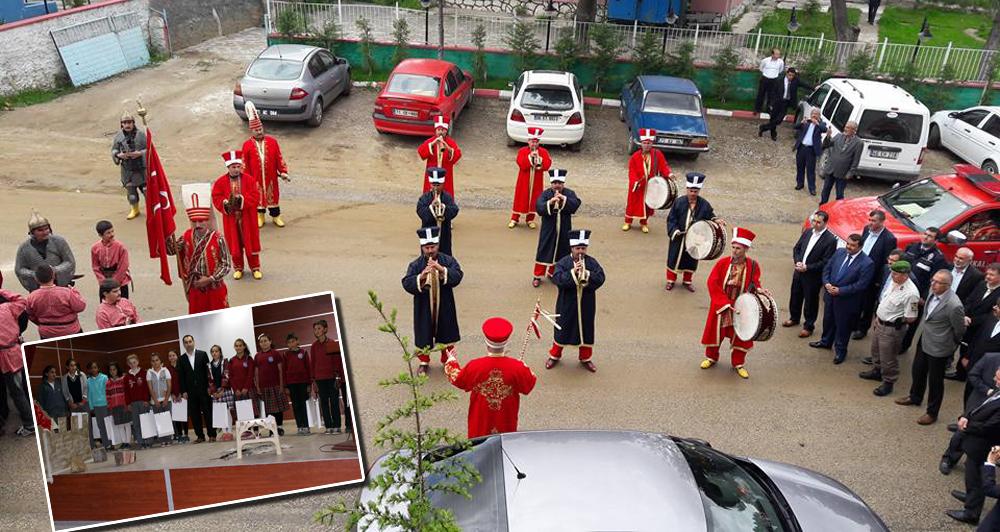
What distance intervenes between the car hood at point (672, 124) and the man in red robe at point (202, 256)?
9.47 m

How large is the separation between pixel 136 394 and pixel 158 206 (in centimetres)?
569

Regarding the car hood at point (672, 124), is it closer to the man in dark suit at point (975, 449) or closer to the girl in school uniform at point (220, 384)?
the man in dark suit at point (975, 449)

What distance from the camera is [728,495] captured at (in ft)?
17.0

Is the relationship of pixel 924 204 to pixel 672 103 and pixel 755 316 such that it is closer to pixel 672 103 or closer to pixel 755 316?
pixel 755 316

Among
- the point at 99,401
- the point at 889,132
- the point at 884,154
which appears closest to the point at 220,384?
the point at 99,401

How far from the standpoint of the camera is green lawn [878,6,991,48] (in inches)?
1059

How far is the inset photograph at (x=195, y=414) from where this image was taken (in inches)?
177

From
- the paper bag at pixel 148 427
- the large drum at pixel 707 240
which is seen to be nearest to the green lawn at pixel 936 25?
the large drum at pixel 707 240

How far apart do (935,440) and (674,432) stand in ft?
8.78

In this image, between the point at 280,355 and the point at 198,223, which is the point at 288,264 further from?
the point at 280,355

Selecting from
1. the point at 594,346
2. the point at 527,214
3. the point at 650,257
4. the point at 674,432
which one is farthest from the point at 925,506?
the point at 527,214

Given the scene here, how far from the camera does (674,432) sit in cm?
795

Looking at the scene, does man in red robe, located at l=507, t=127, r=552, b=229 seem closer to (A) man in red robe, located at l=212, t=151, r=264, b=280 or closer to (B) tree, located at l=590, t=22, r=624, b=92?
(A) man in red robe, located at l=212, t=151, r=264, b=280

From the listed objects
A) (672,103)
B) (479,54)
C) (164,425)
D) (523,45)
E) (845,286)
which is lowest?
(845,286)
